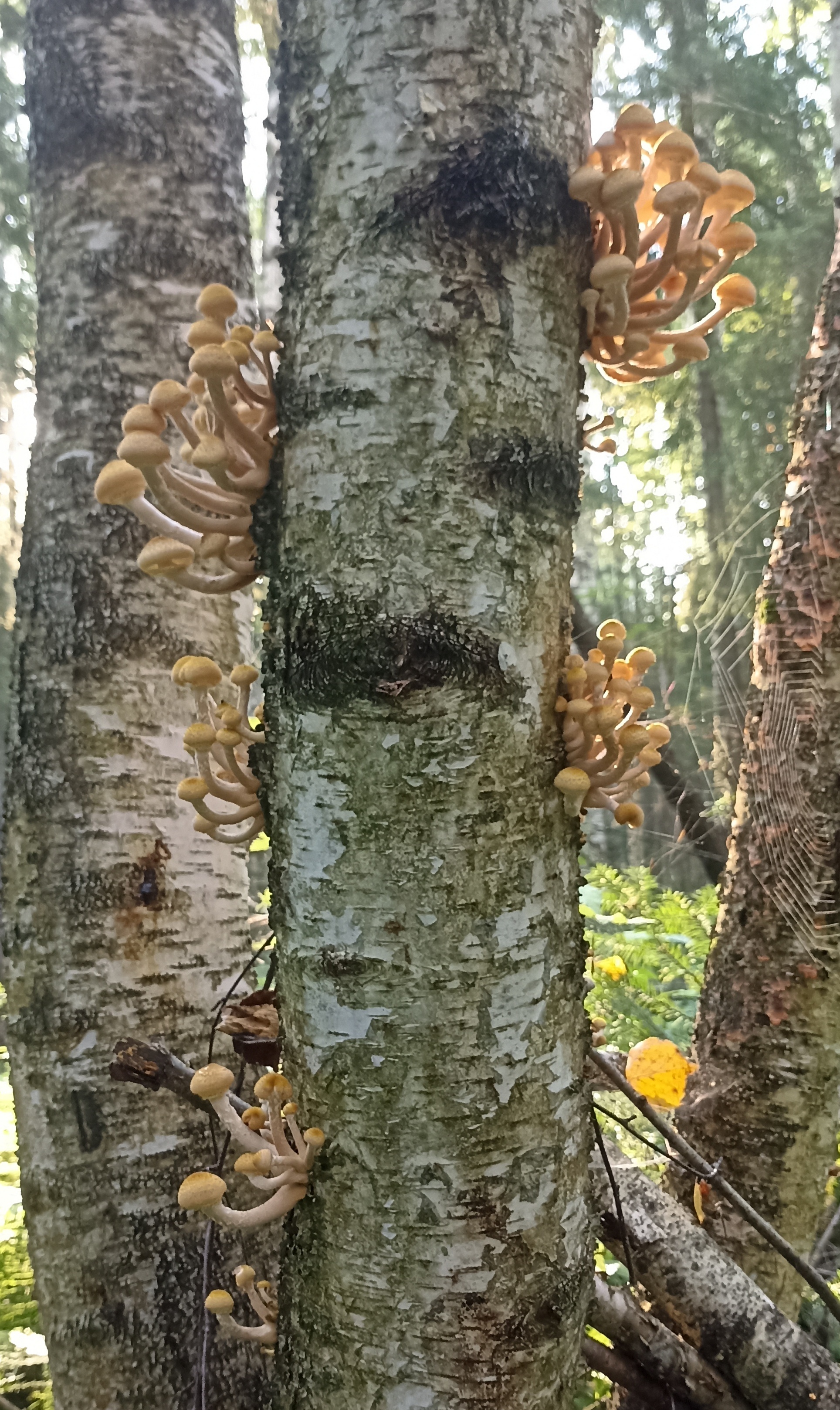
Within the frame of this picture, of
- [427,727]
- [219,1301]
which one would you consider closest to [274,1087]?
[219,1301]

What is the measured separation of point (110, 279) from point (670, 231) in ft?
4.33

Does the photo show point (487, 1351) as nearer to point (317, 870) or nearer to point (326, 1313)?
point (326, 1313)

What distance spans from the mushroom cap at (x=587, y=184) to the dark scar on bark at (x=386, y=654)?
542 millimetres

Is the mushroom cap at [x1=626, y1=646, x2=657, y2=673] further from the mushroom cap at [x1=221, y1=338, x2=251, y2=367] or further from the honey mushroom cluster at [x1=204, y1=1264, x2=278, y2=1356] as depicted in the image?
the honey mushroom cluster at [x1=204, y1=1264, x2=278, y2=1356]

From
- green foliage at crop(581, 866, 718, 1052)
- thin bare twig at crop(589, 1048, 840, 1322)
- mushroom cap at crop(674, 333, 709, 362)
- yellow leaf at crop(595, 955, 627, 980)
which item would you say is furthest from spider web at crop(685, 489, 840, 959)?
yellow leaf at crop(595, 955, 627, 980)

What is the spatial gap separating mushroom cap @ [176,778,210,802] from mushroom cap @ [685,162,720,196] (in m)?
1.03

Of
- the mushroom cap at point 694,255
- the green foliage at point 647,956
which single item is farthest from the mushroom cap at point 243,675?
the green foliage at point 647,956

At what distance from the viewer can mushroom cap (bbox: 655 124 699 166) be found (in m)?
1.08

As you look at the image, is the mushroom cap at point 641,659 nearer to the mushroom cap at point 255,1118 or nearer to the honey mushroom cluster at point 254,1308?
the mushroom cap at point 255,1118

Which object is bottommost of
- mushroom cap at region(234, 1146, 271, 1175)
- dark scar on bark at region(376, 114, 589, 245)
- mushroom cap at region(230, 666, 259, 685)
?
mushroom cap at region(234, 1146, 271, 1175)

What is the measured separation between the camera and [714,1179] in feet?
4.72

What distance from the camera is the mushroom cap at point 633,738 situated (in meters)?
1.01

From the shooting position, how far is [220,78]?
1.99 meters

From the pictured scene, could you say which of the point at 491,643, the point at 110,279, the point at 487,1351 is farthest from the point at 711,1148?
the point at 110,279
